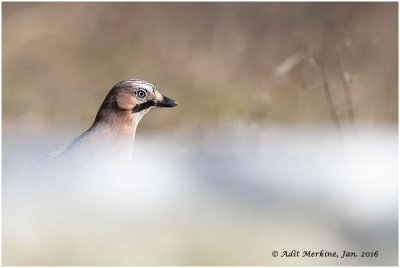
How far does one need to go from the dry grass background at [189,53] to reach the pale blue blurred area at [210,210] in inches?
147

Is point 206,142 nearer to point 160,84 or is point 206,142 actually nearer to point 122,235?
point 122,235

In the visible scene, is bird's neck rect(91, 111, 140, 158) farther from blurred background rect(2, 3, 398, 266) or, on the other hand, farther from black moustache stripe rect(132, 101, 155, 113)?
blurred background rect(2, 3, 398, 266)

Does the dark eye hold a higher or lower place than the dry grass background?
lower

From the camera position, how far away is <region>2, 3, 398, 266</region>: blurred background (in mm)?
3367

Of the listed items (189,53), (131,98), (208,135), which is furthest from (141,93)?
(189,53)

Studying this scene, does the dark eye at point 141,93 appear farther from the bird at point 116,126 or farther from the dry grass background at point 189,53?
the dry grass background at point 189,53

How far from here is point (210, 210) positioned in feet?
→ 12.0

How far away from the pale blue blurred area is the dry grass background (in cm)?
374

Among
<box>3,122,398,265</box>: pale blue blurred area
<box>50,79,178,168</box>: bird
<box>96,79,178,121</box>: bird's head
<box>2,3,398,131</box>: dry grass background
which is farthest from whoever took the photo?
<box>2,3,398,131</box>: dry grass background

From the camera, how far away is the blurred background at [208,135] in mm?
3367

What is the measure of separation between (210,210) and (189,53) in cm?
803

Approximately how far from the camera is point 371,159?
4.79 meters

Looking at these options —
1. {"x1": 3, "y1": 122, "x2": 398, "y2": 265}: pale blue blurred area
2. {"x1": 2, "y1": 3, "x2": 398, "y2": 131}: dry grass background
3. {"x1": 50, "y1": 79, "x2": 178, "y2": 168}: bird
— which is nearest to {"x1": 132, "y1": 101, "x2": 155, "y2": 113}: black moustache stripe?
{"x1": 50, "y1": 79, "x2": 178, "y2": 168}: bird

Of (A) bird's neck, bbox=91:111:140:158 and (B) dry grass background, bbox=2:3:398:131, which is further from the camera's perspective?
(B) dry grass background, bbox=2:3:398:131
